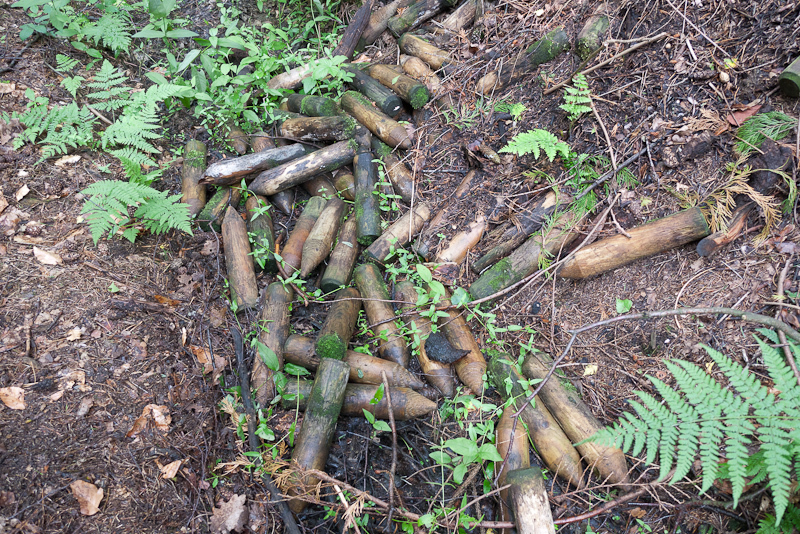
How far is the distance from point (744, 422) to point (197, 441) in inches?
122

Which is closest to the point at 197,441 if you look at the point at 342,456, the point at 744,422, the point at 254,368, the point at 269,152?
the point at 254,368

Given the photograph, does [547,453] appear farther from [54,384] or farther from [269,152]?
[269,152]

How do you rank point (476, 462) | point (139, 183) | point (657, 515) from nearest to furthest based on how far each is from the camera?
1. point (657, 515)
2. point (476, 462)
3. point (139, 183)

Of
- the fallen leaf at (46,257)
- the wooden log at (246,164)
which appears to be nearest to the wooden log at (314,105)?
the wooden log at (246,164)

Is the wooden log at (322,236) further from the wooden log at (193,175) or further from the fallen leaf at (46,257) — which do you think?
the fallen leaf at (46,257)

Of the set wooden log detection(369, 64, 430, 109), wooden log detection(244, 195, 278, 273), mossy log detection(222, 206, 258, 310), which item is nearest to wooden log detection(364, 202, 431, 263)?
wooden log detection(244, 195, 278, 273)

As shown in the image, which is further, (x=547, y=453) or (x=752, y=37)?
(x=752, y=37)

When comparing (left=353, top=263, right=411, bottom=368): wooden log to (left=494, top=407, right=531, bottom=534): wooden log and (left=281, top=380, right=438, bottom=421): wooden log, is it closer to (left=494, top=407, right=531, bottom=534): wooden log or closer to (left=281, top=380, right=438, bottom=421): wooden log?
(left=281, top=380, right=438, bottom=421): wooden log

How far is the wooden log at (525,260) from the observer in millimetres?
3391

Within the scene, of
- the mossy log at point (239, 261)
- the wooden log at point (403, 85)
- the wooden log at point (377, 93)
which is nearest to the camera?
the mossy log at point (239, 261)

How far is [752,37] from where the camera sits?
10.8ft

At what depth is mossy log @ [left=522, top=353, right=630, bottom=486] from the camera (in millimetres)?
2623

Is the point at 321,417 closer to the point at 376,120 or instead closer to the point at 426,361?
the point at 426,361

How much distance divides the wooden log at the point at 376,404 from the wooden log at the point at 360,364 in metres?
0.07
